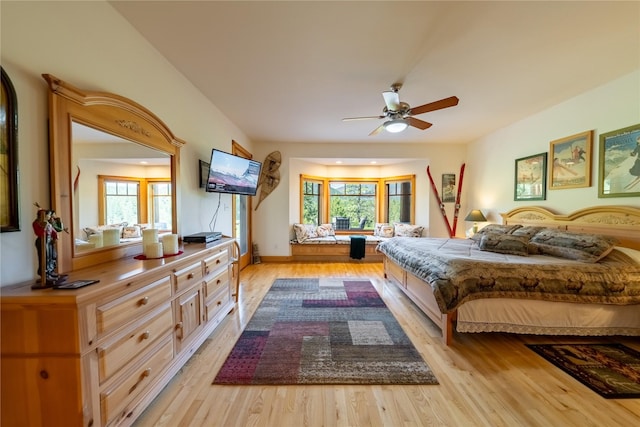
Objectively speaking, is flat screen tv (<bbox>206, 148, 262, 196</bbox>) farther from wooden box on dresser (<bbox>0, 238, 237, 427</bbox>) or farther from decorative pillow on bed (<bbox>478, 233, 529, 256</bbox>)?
decorative pillow on bed (<bbox>478, 233, 529, 256</bbox>)

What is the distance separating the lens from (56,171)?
1348 mm

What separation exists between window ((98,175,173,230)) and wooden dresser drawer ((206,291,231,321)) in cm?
82

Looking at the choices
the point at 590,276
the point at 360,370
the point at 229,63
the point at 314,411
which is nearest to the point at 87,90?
the point at 229,63

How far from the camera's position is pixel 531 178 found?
392 cm

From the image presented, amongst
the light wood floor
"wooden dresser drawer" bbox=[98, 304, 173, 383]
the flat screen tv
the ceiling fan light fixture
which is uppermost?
the ceiling fan light fixture

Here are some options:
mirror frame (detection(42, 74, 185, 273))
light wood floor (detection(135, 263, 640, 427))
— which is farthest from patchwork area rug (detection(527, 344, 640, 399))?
mirror frame (detection(42, 74, 185, 273))

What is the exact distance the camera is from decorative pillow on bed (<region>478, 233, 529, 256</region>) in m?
2.93

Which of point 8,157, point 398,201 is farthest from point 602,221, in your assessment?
point 8,157

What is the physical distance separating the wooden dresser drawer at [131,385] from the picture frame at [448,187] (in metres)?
5.64

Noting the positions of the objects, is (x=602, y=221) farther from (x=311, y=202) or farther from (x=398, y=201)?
(x=311, y=202)

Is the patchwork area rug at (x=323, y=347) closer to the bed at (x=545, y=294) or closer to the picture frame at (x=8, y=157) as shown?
the bed at (x=545, y=294)

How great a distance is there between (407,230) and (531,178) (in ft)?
8.38

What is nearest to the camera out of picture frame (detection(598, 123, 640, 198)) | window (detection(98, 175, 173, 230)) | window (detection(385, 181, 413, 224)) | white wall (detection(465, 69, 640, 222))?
window (detection(98, 175, 173, 230))

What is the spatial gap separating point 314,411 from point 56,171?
202 cm
